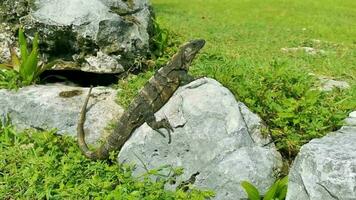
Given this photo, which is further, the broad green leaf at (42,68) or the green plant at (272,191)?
the broad green leaf at (42,68)

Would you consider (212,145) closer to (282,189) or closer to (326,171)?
(282,189)

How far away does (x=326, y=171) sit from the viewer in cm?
437

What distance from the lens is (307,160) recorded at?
4562mm

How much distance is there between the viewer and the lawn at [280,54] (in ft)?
18.7

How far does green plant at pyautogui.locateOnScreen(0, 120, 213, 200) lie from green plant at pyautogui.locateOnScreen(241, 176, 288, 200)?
14.0 inches

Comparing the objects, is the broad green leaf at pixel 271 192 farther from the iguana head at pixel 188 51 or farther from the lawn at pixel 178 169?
the iguana head at pixel 188 51

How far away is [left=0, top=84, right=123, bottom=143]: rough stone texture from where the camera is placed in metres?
6.50

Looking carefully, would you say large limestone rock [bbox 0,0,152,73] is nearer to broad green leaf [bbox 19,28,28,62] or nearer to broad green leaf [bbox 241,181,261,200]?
broad green leaf [bbox 19,28,28,62]

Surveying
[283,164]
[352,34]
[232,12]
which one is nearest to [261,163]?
[283,164]

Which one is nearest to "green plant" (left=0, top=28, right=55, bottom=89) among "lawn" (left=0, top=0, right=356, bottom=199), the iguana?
"lawn" (left=0, top=0, right=356, bottom=199)

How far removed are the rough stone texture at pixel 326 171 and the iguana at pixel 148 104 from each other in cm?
165

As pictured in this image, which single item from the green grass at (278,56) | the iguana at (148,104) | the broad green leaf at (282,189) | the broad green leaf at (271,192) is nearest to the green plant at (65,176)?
the iguana at (148,104)

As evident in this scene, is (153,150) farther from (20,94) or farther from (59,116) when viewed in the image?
(20,94)

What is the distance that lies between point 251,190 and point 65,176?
1.83 meters
